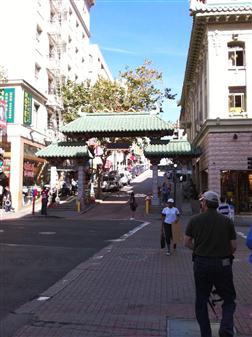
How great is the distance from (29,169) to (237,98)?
689 inches

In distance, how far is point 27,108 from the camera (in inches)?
1409

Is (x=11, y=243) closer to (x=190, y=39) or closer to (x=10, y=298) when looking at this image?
(x=10, y=298)

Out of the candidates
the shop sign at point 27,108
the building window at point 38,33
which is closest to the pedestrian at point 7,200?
the shop sign at point 27,108

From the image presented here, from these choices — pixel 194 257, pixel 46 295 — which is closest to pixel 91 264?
pixel 46 295

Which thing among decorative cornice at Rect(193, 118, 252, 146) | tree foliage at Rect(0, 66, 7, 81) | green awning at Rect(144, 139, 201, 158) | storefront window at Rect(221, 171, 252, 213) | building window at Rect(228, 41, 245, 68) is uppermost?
building window at Rect(228, 41, 245, 68)

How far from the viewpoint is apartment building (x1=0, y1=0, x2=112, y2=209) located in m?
34.6

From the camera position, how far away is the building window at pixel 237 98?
30.9 m

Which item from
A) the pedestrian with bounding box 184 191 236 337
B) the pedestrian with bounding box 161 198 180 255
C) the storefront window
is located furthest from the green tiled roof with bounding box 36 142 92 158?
the pedestrian with bounding box 184 191 236 337

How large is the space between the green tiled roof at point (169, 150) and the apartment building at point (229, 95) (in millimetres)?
2076

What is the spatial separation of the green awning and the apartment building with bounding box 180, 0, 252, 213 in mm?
2072

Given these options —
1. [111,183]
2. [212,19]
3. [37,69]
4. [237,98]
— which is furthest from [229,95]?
[111,183]

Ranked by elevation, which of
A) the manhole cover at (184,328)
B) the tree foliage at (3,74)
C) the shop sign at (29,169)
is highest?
the tree foliage at (3,74)

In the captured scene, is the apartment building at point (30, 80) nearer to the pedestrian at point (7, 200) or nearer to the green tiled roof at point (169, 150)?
the pedestrian at point (7, 200)

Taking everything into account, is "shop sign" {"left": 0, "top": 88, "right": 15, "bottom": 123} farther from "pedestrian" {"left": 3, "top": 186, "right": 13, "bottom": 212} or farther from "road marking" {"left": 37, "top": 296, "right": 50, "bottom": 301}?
"road marking" {"left": 37, "top": 296, "right": 50, "bottom": 301}
